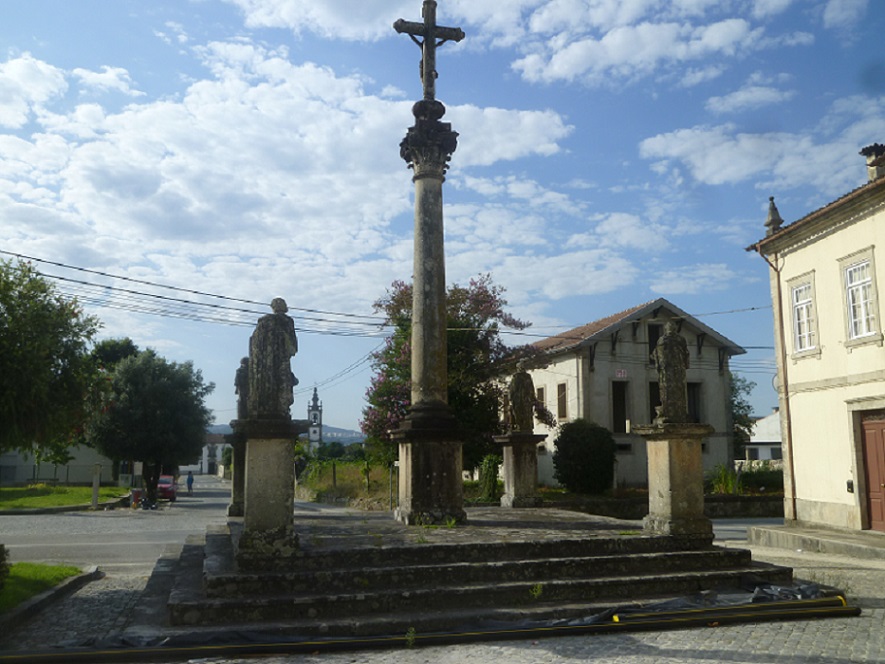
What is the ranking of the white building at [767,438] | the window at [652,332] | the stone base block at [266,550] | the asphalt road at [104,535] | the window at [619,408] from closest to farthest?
the stone base block at [266,550], the asphalt road at [104,535], the window at [652,332], the window at [619,408], the white building at [767,438]

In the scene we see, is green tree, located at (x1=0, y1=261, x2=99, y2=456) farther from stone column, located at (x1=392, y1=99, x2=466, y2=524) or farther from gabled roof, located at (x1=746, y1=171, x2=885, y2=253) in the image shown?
→ gabled roof, located at (x1=746, y1=171, x2=885, y2=253)

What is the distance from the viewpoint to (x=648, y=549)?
9766 mm

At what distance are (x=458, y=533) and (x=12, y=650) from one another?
530cm

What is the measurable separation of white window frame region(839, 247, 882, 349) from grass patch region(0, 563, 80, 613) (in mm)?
15809

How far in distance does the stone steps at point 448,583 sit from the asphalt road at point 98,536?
204 inches

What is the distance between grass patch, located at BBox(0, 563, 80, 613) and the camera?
855cm

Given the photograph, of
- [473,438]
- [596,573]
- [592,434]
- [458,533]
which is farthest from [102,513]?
[596,573]

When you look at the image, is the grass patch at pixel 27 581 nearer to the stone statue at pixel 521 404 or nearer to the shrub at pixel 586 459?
the stone statue at pixel 521 404

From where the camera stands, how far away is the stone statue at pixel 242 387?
518 inches

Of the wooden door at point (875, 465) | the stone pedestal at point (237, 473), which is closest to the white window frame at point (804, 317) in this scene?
the wooden door at point (875, 465)

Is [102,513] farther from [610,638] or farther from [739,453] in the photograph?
[739,453]

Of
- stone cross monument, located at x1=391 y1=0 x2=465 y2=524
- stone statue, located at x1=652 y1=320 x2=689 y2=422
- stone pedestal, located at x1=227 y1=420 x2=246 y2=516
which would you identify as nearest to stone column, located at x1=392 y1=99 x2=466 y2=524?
stone cross monument, located at x1=391 y1=0 x2=465 y2=524

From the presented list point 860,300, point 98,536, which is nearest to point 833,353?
point 860,300

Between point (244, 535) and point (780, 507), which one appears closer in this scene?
point (244, 535)
